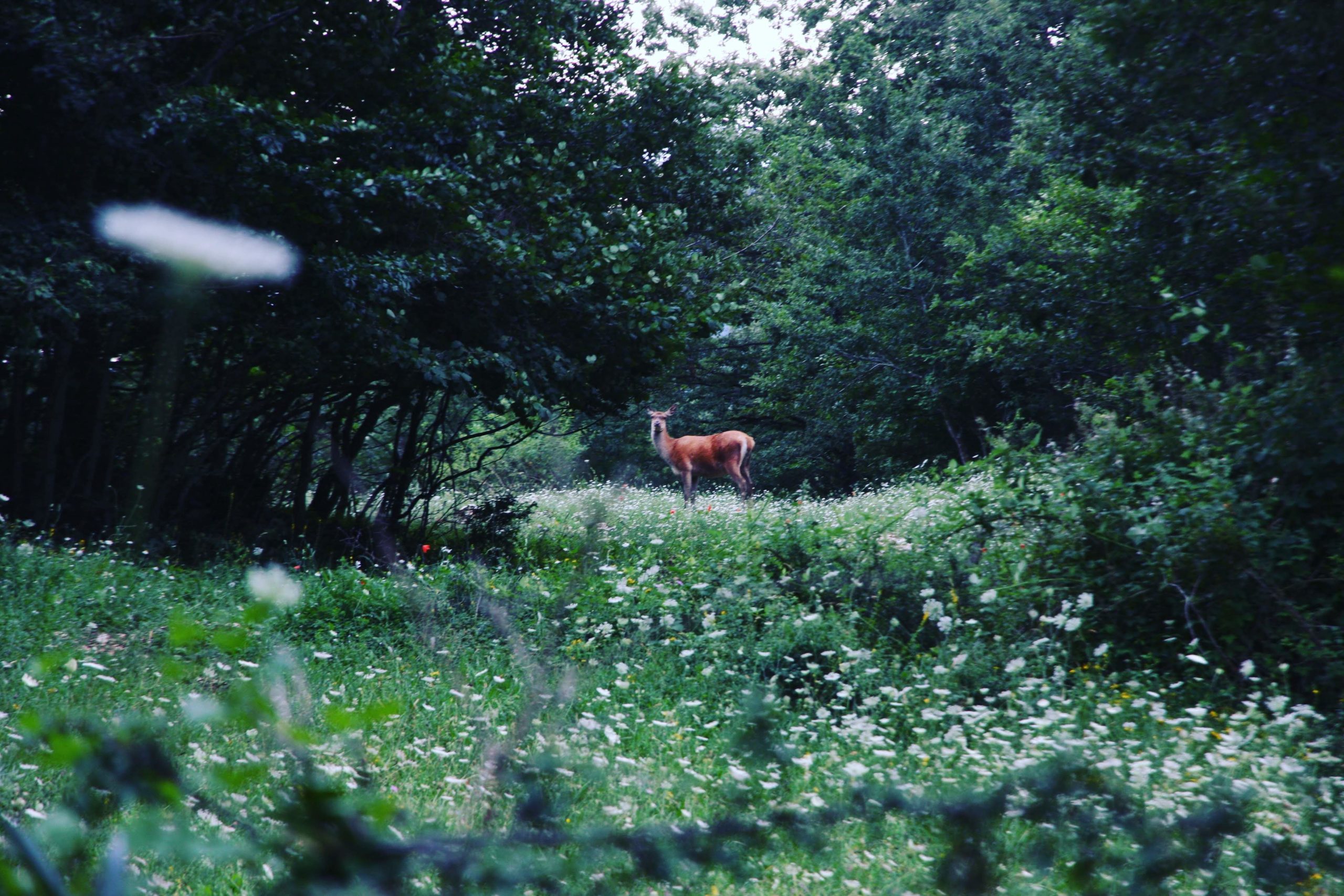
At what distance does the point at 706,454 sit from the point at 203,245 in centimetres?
1223

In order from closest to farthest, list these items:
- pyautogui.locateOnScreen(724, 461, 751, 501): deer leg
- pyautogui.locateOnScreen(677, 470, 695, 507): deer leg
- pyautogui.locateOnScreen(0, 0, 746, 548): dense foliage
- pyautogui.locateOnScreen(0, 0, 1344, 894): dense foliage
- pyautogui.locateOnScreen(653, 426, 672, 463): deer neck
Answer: pyautogui.locateOnScreen(0, 0, 1344, 894): dense foliage
pyautogui.locateOnScreen(0, 0, 746, 548): dense foliage
pyautogui.locateOnScreen(677, 470, 695, 507): deer leg
pyautogui.locateOnScreen(724, 461, 751, 501): deer leg
pyautogui.locateOnScreen(653, 426, 672, 463): deer neck

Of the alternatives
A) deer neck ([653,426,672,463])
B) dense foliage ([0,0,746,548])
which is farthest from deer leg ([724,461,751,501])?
dense foliage ([0,0,746,548])

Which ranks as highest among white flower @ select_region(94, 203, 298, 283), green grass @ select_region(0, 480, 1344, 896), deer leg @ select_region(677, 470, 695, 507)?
white flower @ select_region(94, 203, 298, 283)

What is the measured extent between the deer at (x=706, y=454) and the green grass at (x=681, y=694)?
35.0 feet

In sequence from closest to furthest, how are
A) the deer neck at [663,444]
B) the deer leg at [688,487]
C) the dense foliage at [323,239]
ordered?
the dense foliage at [323,239]
the deer leg at [688,487]
the deer neck at [663,444]

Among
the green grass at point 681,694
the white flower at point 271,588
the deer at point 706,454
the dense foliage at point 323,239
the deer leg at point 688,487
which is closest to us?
the white flower at point 271,588

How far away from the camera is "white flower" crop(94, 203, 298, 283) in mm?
8305

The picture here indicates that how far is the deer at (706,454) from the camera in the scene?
19.5m

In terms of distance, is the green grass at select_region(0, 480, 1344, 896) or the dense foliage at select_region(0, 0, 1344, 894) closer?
the dense foliage at select_region(0, 0, 1344, 894)

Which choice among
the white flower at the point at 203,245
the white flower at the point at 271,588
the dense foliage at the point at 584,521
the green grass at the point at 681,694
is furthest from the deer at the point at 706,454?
the white flower at the point at 271,588

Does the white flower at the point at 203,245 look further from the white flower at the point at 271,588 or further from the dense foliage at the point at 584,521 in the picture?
the white flower at the point at 271,588

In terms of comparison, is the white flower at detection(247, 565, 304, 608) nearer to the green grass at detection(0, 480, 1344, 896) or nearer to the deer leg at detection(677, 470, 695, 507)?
the green grass at detection(0, 480, 1344, 896)

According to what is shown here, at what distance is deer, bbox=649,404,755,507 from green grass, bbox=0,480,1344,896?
10.7m

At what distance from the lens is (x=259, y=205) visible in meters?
8.69
